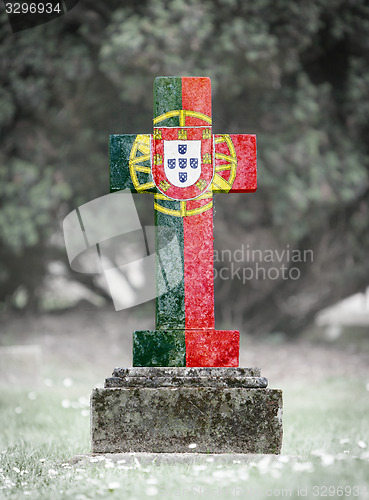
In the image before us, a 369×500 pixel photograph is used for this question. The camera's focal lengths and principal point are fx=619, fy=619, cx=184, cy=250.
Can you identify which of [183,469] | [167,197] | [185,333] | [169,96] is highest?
[169,96]

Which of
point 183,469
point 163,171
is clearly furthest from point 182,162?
point 183,469

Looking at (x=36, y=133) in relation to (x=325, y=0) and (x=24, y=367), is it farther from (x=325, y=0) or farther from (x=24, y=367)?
(x=325, y=0)

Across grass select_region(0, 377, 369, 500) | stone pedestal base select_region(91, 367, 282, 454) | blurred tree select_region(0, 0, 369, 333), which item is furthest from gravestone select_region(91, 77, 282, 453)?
blurred tree select_region(0, 0, 369, 333)

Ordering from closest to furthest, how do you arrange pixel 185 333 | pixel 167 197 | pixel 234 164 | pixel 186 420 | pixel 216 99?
pixel 186 420 < pixel 185 333 < pixel 167 197 < pixel 234 164 < pixel 216 99

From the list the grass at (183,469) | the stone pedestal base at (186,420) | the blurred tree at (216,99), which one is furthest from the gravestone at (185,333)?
the blurred tree at (216,99)

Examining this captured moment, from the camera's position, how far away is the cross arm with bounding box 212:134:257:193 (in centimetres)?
418

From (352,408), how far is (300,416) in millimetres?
667

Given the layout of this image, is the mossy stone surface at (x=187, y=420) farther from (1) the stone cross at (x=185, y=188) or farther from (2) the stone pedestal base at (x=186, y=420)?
(1) the stone cross at (x=185, y=188)

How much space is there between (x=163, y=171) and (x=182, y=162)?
0.14 meters

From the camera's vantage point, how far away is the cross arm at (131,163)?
4125 millimetres

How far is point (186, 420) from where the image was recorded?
365 centimetres

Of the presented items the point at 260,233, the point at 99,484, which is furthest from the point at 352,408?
the point at 260,233

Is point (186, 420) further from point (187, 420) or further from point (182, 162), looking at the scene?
point (182, 162)

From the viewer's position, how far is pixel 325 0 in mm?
8734
